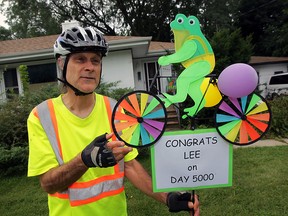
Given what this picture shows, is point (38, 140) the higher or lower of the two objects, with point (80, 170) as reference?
higher

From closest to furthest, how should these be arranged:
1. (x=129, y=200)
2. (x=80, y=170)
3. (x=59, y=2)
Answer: (x=80, y=170), (x=129, y=200), (x=59, y=2)

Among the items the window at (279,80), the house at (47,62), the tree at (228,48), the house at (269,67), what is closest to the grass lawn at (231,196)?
the tree at (228,48)

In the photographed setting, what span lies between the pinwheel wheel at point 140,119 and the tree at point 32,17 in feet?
76.5

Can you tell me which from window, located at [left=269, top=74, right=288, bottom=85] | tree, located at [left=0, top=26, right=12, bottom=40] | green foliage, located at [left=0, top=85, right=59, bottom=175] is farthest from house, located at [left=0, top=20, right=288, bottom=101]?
tree, located at [left=0, top=26, right=12, bottom=40]

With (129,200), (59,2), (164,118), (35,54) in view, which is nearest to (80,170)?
(164,118)

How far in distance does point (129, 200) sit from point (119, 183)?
266 centimetres

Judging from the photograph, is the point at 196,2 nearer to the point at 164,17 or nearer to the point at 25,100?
the point at 164,17

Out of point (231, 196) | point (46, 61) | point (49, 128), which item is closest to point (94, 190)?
point (49, 128)

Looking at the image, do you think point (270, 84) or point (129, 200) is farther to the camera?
point (270, 84)

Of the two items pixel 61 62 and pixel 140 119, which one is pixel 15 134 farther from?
pixel 140 119

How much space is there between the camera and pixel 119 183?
57.6 inches

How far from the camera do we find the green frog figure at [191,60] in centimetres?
150

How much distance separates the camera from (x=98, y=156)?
1193 millimetres

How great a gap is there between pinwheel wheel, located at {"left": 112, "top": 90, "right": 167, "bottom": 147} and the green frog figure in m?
0.10
